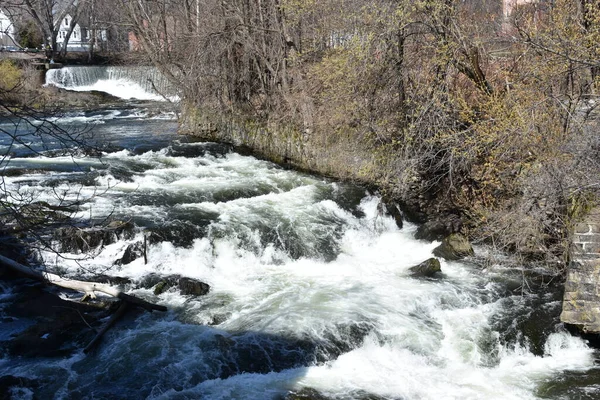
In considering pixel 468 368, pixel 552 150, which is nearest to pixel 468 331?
pixel 468 368

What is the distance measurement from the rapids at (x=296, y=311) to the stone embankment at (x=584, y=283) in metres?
0.43

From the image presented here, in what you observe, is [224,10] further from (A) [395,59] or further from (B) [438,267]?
(B) [438,267]

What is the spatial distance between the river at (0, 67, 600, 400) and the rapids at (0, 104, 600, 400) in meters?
0.02

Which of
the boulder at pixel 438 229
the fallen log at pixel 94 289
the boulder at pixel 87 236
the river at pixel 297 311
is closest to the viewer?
the river at pixel 297 311

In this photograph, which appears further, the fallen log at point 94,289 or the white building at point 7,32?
the fallen log at point 94,289

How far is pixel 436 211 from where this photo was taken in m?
12.6

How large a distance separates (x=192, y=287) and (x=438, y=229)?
5172 millimetres

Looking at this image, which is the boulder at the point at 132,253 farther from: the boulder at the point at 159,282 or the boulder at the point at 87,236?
the boulder at the point at 159,282

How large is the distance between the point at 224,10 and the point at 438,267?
10.4 metres

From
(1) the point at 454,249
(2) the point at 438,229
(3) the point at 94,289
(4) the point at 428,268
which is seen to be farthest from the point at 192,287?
(2) the point at 438,229

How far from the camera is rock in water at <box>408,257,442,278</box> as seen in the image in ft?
32.4

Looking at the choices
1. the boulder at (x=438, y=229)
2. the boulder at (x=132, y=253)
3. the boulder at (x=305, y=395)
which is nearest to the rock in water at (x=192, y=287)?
the boulder at (x=132, y=253)

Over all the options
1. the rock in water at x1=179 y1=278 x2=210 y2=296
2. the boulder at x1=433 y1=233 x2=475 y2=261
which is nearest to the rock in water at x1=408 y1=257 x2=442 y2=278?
the boulder at x1=433 y1=233 x2=475 y2=261

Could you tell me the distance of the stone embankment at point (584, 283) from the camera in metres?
7.51
